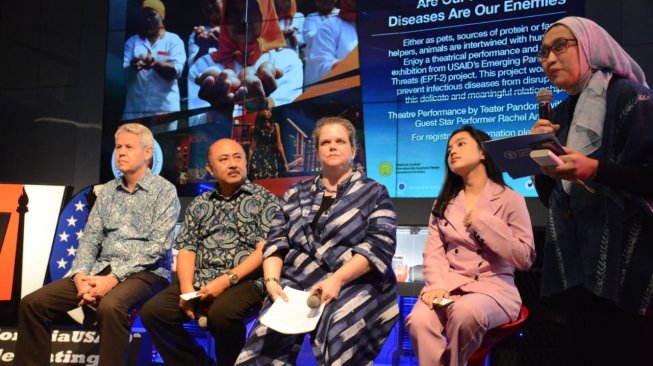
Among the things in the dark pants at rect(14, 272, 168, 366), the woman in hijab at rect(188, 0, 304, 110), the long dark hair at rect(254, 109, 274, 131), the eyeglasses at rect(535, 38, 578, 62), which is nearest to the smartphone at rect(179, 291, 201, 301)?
the dark pants at rect(14, 272, 168, 366)

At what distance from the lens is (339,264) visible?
2.74 meters

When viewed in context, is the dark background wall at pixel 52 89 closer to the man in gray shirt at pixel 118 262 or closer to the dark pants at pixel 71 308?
the man in gray shirt at pixel 118 262

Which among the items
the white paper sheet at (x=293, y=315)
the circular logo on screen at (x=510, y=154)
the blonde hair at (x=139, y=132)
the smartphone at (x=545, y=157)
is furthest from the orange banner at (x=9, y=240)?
the smartphone at (x=545, y=157)

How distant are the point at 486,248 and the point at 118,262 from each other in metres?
2.06

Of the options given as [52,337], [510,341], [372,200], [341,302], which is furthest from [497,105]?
[52,337]

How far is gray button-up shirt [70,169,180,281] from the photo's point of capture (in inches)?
136

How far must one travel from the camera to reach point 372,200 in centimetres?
289

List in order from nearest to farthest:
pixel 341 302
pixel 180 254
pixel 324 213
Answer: pixel 341 302 < pixel 324 213 < pixel 180 254

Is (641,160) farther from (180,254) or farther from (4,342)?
(4,342)

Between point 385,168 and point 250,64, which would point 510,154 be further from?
point 250,64

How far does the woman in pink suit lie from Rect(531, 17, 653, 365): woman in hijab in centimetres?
69

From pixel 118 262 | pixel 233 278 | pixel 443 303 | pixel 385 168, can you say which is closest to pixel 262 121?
pixel 385 168

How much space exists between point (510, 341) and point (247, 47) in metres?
3.28

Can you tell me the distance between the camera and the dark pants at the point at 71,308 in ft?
10.3
